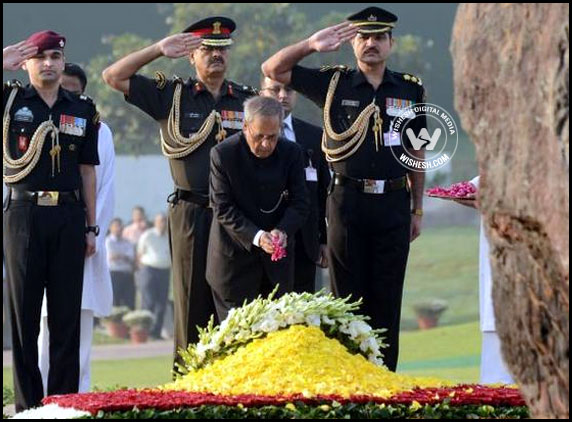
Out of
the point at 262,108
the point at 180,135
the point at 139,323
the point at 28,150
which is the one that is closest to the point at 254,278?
the point at 262,108

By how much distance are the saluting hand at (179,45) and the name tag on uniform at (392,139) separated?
1.26 meters

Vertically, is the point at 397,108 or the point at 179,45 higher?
the point at 179,45

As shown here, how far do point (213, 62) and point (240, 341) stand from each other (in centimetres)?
274

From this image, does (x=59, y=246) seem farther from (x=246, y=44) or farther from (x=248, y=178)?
(x=246, y=44)

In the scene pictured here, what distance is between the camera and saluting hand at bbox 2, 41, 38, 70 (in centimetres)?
1030

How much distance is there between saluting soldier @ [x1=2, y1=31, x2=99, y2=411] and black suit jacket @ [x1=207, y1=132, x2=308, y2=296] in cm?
91

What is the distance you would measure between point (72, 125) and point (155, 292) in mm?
13013

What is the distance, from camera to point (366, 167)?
11.0 metres

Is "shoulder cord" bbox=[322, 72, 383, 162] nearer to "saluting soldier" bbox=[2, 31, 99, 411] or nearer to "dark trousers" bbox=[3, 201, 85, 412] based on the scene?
"saluting soldier" bbox=[2, 31, 99, 411]

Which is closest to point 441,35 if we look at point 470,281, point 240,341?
point 470,281

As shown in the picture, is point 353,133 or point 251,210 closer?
point 251,210

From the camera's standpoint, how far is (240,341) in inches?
342

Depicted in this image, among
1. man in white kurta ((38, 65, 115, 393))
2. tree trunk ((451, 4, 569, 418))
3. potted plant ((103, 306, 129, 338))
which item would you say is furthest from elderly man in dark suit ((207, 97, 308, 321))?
potted plant ((103, 306, 129, 338))

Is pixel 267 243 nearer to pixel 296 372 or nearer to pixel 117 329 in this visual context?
pixel 296 372
